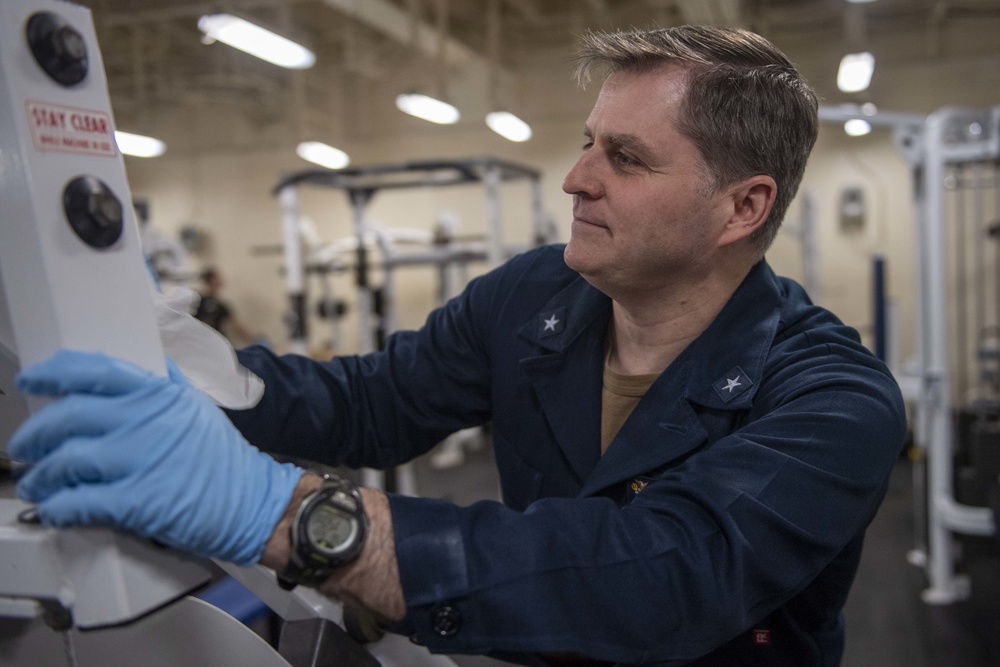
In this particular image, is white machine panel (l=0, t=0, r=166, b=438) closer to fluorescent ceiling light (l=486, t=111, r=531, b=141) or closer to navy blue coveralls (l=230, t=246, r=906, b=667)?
navy blue coveralls (l=230, t=246, r=906, b=667)

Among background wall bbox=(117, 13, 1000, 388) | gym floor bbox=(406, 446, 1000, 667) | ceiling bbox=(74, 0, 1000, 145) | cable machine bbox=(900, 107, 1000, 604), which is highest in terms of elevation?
ceiling bbox=(74, 0, 1000, 145)

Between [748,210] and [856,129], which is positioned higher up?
[856,129]

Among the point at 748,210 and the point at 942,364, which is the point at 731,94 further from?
the point at 942,364

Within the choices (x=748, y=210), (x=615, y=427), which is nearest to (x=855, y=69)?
(x=748, y=210)

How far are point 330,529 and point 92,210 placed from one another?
0.36 meters

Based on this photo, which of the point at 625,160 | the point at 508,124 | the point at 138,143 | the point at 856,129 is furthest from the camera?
the point at 138,143

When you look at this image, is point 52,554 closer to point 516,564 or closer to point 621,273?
point 516,564

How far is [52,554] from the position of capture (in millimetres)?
693

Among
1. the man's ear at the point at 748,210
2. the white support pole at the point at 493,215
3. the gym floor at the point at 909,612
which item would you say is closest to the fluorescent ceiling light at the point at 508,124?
the white support pole at the point at 493,215

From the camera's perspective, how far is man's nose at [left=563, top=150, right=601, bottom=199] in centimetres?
125

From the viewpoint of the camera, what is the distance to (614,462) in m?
1.15

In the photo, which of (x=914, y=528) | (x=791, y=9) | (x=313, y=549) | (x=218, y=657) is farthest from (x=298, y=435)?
(x=791, y=9)

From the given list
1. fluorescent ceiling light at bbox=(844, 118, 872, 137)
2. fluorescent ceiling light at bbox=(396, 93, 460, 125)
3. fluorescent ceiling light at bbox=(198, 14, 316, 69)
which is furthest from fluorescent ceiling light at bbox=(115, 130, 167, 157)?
fluorescent ceiling light at bbox=(844, 118, 872, 137)

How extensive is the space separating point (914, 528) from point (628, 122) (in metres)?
3.89
